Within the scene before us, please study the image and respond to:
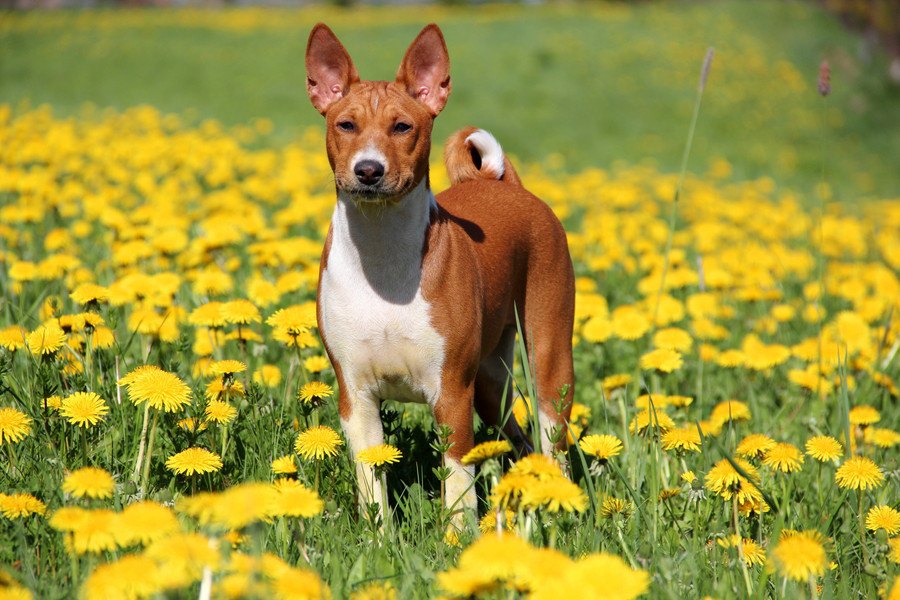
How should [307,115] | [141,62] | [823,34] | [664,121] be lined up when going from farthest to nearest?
[823,34], [141,62], [664,121], [307,115]

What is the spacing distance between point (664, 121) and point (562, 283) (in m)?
17.1

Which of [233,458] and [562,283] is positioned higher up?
[562,283]

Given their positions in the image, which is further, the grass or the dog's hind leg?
the grass

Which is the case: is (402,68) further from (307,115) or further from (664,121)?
(664,121)

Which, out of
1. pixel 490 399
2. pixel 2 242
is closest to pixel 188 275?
pixel 2 242

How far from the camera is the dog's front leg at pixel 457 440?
3.06 m

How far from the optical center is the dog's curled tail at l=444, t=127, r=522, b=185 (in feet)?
14.0

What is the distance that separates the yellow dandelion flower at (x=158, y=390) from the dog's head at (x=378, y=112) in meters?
0.82

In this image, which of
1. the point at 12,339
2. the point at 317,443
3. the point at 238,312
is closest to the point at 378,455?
the point at 317,443

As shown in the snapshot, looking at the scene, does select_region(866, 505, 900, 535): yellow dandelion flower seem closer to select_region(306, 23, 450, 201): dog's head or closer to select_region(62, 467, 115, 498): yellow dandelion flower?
select_region(306, 23, 450, 201): dog's head

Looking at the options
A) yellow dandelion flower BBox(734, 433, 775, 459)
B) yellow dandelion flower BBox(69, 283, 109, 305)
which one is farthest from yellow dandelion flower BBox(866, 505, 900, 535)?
yellow dandelion flower BBox(69, 283, 109, 305)

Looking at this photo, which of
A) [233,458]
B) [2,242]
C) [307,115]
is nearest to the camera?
[233,458]

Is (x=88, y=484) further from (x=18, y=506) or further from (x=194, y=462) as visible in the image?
(x=194, y=462)

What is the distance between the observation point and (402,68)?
3.41 meters
